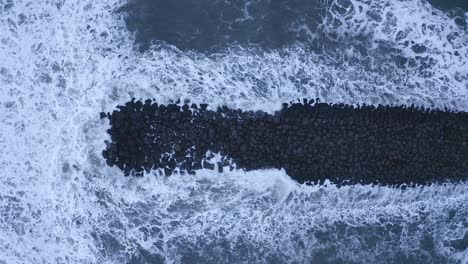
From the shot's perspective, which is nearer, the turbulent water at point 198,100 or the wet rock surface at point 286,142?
the wet rock surface at point 286,142

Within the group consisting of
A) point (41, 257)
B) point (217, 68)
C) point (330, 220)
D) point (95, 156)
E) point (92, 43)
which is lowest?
point (41, 257)

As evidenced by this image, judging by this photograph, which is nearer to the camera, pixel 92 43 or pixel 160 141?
pixel 160 141

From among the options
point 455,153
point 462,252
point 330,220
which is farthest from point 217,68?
point 462,252

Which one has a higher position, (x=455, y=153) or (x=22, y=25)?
(x=22, y=25)

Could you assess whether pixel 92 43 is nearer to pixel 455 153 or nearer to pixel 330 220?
pixel 330 220
